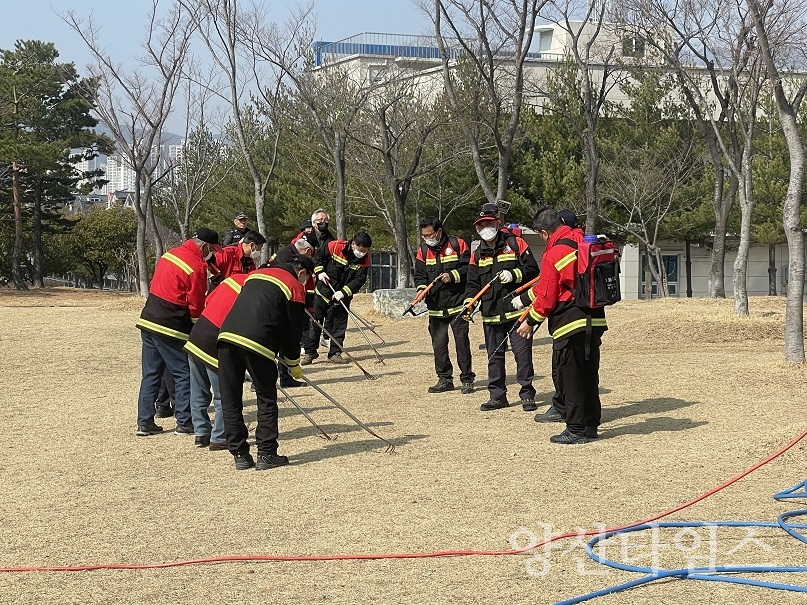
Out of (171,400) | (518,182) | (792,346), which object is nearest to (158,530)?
(171,400)

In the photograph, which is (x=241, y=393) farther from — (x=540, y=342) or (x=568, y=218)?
(x=540, y=342)

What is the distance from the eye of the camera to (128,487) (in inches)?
291

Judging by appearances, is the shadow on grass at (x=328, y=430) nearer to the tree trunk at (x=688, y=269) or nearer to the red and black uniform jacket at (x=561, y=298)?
the red and black uniform jacket at (x=561, y=298)

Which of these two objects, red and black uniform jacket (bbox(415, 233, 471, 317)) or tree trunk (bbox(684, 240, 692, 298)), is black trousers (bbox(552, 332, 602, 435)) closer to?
red and black uniform jacket (bbox(415, 233, 471, 317))

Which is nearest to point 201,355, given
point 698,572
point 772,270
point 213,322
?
point 213,322

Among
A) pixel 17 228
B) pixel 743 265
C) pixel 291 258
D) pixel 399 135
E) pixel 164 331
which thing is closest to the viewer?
pixel 291 258

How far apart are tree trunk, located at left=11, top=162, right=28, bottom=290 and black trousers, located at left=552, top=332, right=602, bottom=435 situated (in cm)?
3451

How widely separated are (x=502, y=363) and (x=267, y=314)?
329cm

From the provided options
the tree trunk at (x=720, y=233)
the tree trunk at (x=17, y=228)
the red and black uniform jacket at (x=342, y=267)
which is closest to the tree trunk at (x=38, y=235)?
the tree trunk at (x=17, y=228)

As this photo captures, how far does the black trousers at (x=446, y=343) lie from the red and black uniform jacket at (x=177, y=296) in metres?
3.01

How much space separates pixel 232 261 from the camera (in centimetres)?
1086

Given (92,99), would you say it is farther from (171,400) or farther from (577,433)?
(577,433)

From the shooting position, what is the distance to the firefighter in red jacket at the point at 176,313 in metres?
9.12

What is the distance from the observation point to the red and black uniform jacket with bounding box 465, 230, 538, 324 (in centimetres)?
1012
